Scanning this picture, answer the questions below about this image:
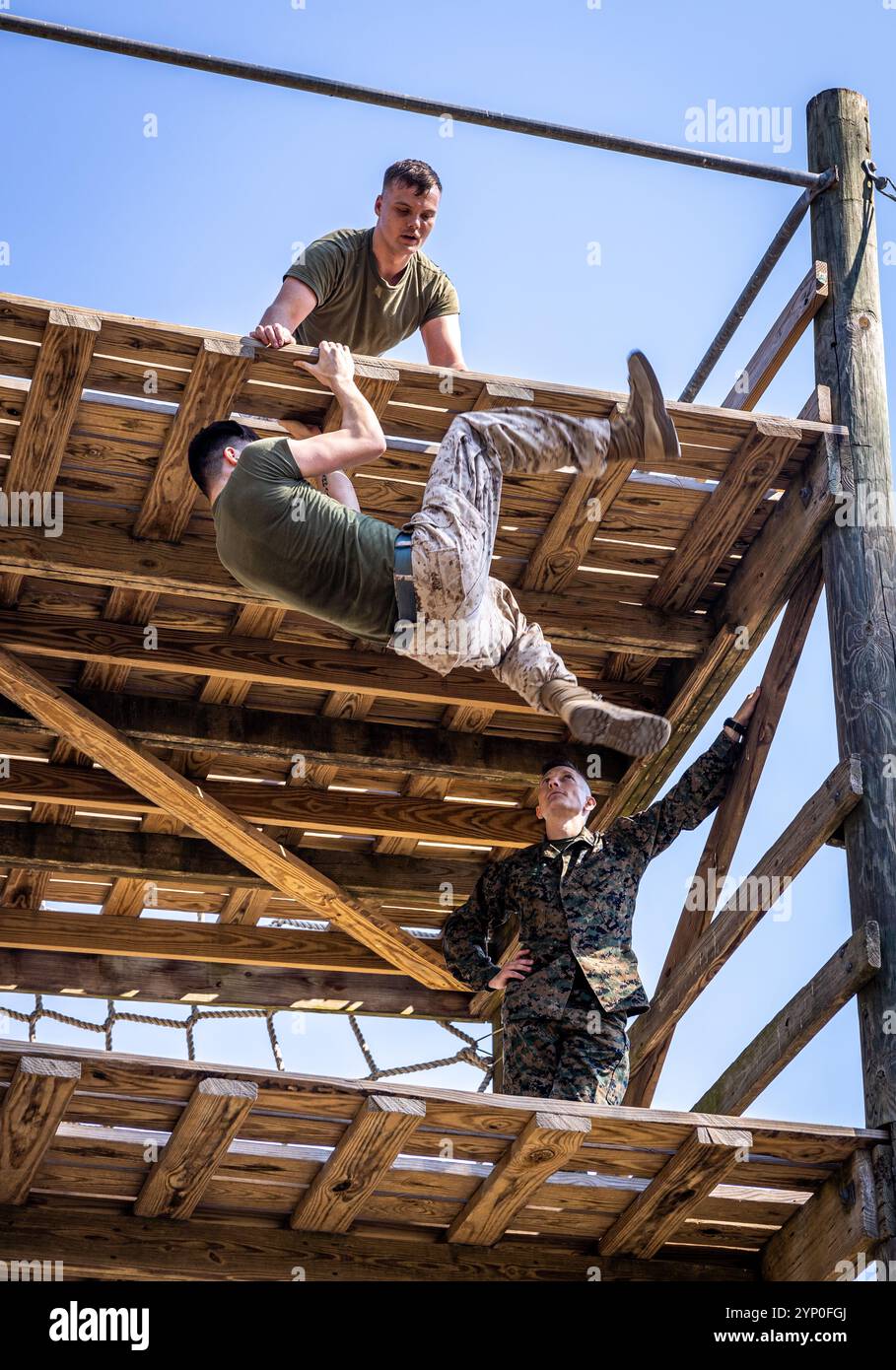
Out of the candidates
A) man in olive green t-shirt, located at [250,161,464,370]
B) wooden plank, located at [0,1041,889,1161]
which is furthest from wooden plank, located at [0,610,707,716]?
wooden plank, located at [0,1041,889,1161]

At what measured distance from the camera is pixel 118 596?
7902 mm

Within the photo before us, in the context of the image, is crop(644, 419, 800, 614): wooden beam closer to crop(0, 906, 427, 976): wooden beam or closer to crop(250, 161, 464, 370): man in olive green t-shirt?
crop(250, 161, 464, 370): man in olive green t-shirt

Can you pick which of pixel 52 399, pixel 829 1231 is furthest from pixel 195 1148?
pixel 52 399

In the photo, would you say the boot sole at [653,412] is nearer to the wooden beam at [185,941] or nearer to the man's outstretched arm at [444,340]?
the man's outstretched arm at [444,340]

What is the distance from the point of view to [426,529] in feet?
20.7

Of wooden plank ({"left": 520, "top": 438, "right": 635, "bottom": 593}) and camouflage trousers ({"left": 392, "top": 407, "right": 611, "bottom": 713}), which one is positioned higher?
wooden plank ({"left": 520, "top": 438, "right": 635, "bottom": 593})

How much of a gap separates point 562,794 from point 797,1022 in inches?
58.7

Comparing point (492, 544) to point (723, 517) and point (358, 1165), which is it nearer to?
point (723, 517)

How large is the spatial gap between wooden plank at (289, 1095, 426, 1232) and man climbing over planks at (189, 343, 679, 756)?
1487 millimetres

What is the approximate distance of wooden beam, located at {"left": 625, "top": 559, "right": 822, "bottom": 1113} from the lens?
26.0 ft

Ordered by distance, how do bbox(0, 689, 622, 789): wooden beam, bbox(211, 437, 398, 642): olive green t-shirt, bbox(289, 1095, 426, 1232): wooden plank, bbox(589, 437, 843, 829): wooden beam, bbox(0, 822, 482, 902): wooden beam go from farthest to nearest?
bbox(0, 822, 482, 902): wooden beam, bbox(0, 689, 622, 789): wooden beam, bbox(589, 437, 843, 829): wooden beam, bbox(289, 1095, 426, 1232): wooden plank, bbox(211, 437, 398, 642): olive green t-shirt

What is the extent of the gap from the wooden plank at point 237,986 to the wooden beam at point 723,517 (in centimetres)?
306

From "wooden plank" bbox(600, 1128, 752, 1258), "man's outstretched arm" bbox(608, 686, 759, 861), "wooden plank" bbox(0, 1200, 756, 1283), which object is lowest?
"wooden plank" bbox(0, 1200, 756, 1283)
